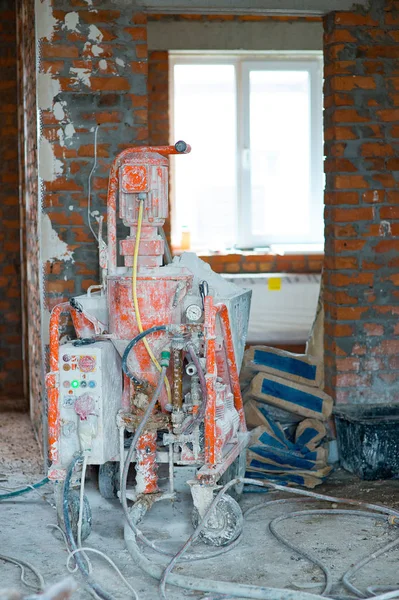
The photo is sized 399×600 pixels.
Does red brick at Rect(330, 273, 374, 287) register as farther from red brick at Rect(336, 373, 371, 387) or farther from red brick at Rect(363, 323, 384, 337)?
red brick at Rect(336, 373, 371, 387)

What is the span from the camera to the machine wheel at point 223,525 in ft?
11.8

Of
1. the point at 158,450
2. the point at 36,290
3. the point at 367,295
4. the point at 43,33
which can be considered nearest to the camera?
the point at 158,450

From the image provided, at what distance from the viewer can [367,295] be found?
190 inches

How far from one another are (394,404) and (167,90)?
3699 mm

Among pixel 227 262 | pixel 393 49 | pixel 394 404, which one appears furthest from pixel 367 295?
pixel 227 262

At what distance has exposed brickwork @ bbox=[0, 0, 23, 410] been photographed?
21.9 feet

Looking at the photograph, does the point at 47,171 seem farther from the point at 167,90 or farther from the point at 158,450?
the point at 167,90

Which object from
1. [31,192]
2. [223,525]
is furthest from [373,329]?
[31,192]

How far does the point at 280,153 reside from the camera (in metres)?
7.79

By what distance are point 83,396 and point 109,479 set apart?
854 mm

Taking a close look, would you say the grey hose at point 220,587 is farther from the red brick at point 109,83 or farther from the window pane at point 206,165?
the window pane at point 206,165

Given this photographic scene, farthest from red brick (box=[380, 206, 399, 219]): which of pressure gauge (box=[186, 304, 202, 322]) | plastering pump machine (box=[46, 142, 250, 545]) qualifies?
pressure gauge (box=[186, 304, 202, 322])

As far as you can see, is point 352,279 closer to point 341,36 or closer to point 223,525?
point 341,36

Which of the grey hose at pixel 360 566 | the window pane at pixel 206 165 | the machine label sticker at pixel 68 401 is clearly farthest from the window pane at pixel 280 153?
the grey hose at pixel 360 566
